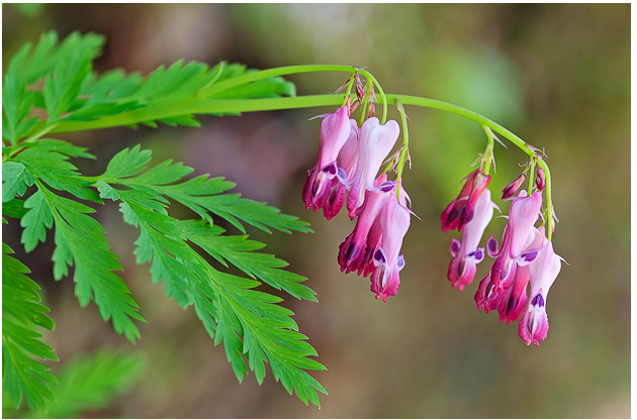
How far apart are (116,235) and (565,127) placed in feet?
8.09

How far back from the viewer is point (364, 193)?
97cm

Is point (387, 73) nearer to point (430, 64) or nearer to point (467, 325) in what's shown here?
point (430, 64)

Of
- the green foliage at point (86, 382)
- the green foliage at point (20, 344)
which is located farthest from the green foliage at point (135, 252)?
the green foliage at point (86, 382)

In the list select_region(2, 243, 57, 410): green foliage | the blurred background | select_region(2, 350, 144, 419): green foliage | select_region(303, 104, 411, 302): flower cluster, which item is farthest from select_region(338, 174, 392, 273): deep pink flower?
the blurred background

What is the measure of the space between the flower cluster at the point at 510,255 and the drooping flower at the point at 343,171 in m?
0.19

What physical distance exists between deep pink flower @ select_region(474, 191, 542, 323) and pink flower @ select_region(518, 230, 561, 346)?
0.02 meters

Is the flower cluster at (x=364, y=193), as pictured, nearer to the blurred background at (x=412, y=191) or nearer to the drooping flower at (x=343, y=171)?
the drooping flower at (x=343, y=171)

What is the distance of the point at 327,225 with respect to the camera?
2.71 m

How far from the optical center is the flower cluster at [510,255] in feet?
3.11

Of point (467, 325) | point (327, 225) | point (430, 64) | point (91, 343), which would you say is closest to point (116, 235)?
point (91, 343)

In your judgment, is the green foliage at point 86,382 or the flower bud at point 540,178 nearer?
the flower bud at point 540,178

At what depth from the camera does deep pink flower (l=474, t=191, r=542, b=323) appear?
94cm

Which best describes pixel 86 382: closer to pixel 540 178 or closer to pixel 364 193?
pixel 364 193

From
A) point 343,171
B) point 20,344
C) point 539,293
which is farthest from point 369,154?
point 20,344
